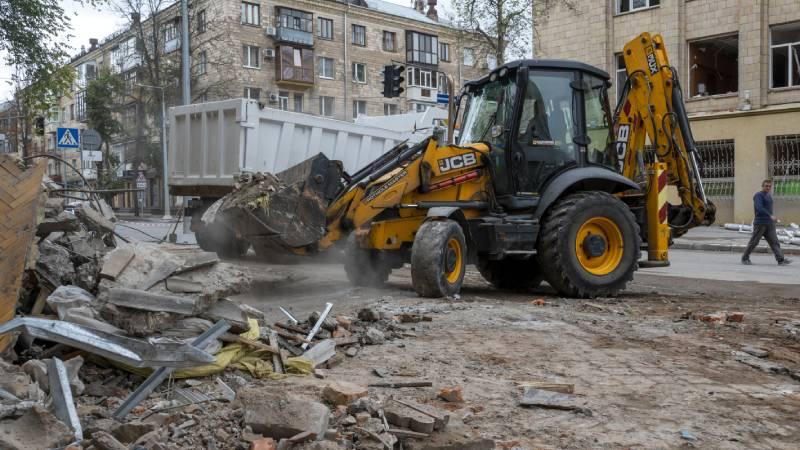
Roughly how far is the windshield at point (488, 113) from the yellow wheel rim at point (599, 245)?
1482mm

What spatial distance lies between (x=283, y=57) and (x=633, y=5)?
2781 cm

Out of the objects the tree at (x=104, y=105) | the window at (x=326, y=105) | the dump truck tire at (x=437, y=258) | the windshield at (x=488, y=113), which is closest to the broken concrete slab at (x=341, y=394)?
the dump truck tire at (x=437, y=258)

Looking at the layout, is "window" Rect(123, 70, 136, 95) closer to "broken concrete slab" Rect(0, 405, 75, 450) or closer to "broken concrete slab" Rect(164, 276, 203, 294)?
"broken concrete slab" Rect(164, 276, 203, 294)

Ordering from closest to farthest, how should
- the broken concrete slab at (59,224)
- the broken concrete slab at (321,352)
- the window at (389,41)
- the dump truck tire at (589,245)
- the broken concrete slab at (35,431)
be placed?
the broken concrete slab at (35,431) → the broken concrete slab at (321,352) → the broken concrete slab at (59,224) → the dump truck tire at (589,245) → the window at (389,41)

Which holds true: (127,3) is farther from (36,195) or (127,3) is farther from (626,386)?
(626,386)

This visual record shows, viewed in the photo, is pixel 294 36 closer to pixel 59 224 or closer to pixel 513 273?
pixel 513 273

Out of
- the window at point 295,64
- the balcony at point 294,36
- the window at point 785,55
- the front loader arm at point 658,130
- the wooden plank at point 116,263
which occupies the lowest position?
the wooden plank at point 116,263

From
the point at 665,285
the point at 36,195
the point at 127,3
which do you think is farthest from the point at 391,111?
the point at 36,195

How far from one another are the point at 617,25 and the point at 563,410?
87.9 ft

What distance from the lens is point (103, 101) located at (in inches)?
1928

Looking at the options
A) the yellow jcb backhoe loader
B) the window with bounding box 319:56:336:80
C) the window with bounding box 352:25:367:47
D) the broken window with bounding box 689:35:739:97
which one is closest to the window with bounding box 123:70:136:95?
the window with bounding box 319:56:336:80

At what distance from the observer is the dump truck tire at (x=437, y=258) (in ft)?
26.4

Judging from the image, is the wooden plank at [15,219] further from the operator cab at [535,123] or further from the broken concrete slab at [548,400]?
the operator cab at [535,123]

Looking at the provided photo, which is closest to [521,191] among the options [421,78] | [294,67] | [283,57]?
[283,57]
